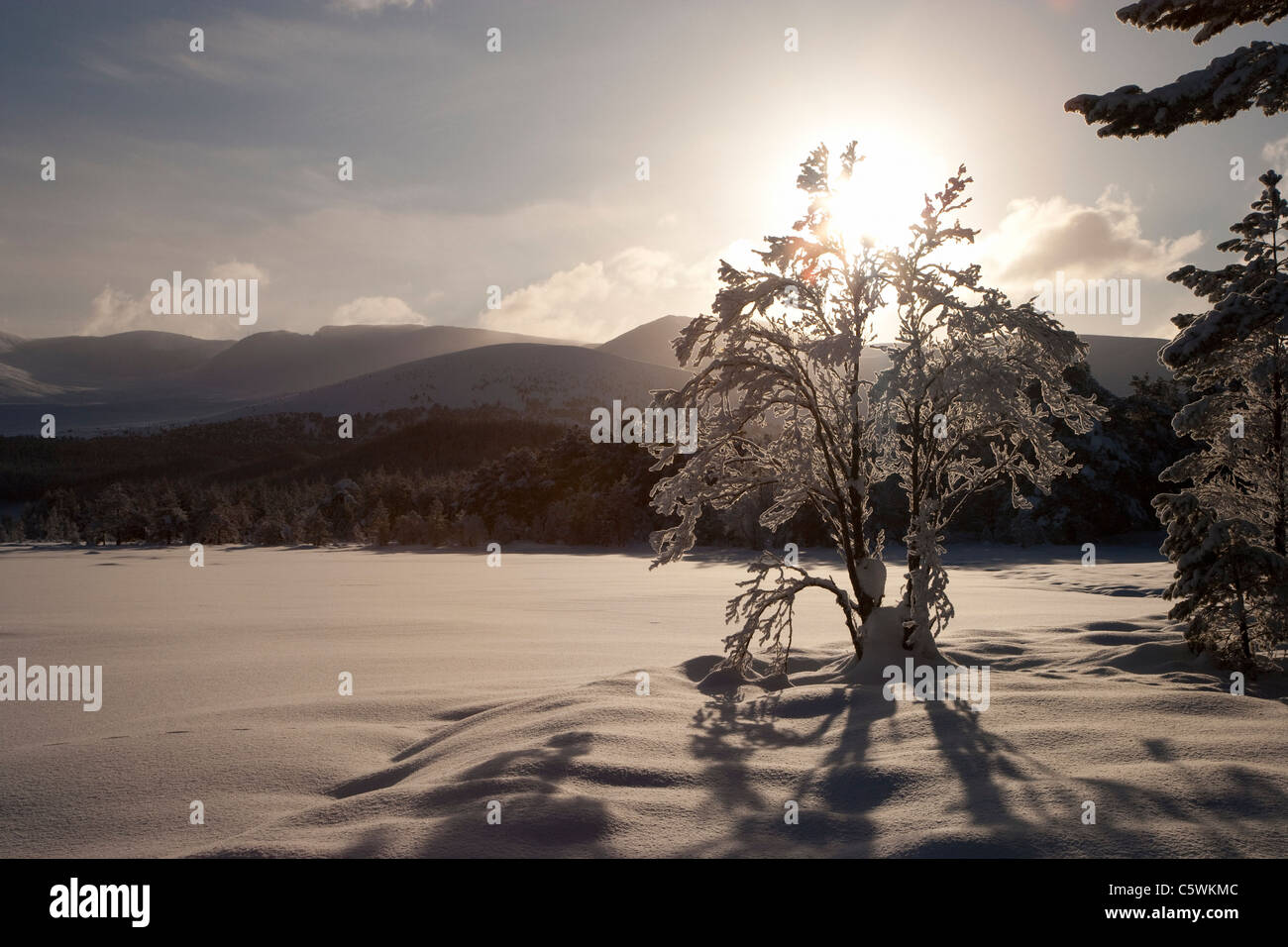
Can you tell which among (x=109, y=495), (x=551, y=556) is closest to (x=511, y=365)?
(x=109, y=495)

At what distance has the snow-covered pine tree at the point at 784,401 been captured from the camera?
21.0 feet

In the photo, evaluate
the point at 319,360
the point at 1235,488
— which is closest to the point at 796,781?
the point at 1235,488

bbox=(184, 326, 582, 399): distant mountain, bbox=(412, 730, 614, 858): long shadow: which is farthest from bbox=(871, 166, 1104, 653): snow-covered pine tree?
bbox=(184, 326, 582, 399): distant mountain

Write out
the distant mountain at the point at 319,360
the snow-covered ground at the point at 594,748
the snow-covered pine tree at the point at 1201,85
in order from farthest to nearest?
1. the distant mountain at the point at 319,360
2. the snow-covered pine tree at the point at 1201,85
3. the snow-covered ground at the point at 594,748

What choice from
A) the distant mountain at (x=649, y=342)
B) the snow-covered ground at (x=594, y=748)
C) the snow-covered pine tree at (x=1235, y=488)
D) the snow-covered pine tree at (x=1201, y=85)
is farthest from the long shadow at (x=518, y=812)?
the distant mountain at (x=649, y=342)

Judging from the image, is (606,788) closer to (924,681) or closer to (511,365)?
(924,681)

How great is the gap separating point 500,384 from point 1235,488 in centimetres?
9160

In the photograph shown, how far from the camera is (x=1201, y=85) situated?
3.98m

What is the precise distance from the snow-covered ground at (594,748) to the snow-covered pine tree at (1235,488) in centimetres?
65

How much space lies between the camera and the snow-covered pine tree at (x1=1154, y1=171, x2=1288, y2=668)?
675 cm

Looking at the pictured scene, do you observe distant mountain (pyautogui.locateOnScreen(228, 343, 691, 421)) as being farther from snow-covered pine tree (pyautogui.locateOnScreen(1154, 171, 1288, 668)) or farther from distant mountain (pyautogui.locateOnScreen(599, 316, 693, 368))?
snow-covered pine tree (pyautogui.locateOnScreen(1154, 171, 1288, 668))

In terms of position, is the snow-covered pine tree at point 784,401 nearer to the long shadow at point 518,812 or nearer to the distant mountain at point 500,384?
the long shadow at point 518,812

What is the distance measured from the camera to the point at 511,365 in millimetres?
101625
